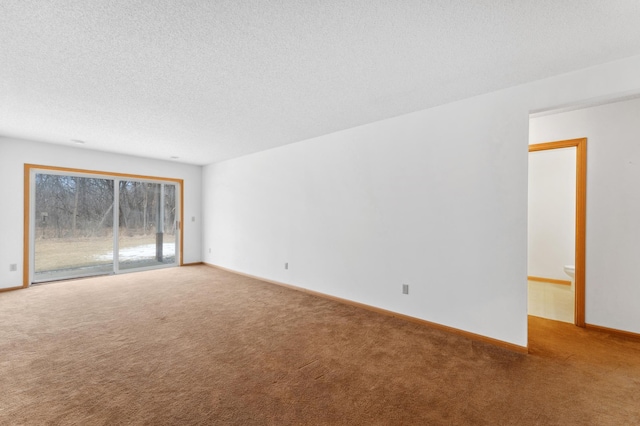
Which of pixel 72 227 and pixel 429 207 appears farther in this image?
pixel 72 227

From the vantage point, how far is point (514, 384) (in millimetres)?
2143

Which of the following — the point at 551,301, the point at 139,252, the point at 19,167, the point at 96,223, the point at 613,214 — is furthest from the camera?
the point at 139,252

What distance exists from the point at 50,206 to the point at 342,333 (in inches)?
232

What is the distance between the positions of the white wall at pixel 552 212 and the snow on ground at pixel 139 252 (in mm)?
7969

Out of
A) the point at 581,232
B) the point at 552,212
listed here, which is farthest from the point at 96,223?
the point at 552,212

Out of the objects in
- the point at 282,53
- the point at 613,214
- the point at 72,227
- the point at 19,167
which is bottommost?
the point at 72,227

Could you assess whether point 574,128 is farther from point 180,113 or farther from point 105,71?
point 105,71

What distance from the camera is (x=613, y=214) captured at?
10.2 feet

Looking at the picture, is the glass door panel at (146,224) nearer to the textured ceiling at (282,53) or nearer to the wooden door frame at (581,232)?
the textured ceiling at (282,53)

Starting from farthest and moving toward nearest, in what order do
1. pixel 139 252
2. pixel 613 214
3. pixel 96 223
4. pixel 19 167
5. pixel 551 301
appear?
pixel 139 252 → pixel 96 223 → pixel 19 167 → pixel 551 301 → pixel 613 214

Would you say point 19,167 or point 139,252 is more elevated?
point 19,167

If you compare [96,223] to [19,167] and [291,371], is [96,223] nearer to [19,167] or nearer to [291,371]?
[19,167]

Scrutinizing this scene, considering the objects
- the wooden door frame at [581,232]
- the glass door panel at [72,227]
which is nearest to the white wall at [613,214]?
the wooden door frame at [581,232]

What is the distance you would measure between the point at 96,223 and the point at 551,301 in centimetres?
822
